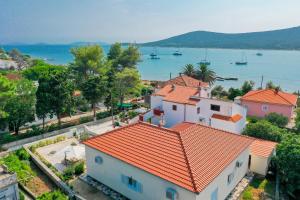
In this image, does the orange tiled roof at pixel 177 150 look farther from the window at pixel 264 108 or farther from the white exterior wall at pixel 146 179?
the window at pixel 264 108

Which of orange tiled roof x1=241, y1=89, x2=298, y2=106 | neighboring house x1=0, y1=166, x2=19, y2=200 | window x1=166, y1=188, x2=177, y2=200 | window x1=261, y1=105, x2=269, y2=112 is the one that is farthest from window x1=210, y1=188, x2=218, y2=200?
window x1=261, y1=105, x2=269, y2=112

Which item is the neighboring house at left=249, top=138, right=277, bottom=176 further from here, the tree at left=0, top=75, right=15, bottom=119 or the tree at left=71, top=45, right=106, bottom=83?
the tree at left=71, top=45, right=106, bottom=83

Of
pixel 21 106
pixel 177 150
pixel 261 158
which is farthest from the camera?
pixel 21 106

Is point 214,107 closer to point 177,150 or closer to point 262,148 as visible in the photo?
point 262,148

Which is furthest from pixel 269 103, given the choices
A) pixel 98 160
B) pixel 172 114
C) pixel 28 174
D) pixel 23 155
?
pixel 23 155

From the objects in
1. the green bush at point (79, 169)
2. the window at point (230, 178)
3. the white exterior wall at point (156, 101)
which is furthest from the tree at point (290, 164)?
the white exterior wall at point (156, 101)
